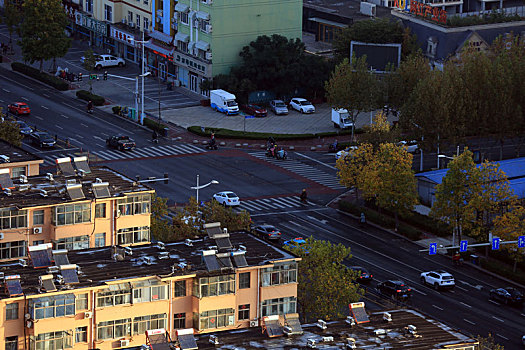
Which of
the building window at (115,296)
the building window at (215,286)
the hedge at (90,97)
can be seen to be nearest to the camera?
the building window at (115,296)

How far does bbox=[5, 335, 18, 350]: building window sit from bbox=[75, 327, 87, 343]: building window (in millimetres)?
4207

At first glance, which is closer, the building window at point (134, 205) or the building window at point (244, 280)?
the building window at point (244, 280)

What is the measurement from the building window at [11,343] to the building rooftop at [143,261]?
3117mm

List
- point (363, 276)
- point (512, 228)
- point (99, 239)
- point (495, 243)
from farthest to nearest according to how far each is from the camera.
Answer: point (512, 228) → point (495, 243) → point (363, 276) → point (99, 239)

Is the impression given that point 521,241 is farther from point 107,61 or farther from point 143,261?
point 107,61

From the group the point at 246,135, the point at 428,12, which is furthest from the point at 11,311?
the point at 428,12

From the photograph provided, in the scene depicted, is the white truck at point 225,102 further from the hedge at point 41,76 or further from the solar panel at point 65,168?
the solar panel at point 65,168

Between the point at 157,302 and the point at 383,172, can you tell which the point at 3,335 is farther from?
the point at 383,172

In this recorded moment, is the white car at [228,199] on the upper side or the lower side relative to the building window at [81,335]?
lower

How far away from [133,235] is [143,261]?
1440 cm

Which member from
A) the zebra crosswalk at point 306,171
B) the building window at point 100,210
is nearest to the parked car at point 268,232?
the zebra crosswalk at point 306,171

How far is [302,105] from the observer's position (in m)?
178

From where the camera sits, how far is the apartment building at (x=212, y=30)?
591 feet

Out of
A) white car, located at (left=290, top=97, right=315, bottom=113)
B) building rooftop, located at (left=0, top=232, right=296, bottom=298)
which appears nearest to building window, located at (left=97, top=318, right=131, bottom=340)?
building rooftop, located at (left=0, top=232, right=296, bottom=298)
